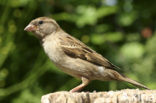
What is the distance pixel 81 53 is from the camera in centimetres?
539

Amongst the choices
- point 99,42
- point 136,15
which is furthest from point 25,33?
point 136,15

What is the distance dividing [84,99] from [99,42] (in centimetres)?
295

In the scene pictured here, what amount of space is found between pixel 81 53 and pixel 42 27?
0.54m

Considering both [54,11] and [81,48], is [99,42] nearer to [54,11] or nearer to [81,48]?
[54,11]

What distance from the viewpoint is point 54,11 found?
283 inches

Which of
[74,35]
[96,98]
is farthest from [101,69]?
[74,35]

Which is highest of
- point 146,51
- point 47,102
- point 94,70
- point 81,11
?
point 81,11

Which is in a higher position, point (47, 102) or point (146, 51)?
point (146, 51)

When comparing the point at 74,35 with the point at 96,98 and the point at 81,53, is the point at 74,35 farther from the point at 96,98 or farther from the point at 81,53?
the point at 96,98

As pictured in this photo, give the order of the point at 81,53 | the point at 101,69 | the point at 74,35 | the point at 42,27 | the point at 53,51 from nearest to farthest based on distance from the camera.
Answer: the point at 53,51 → the point at 101,69 → the point at 81,53 → the point at 42,27 → the point at 74,35

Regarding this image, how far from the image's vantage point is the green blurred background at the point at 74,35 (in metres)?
6.48

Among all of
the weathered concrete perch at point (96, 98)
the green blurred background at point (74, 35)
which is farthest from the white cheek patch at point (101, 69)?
the weathered concrete perch at point (96, 98)

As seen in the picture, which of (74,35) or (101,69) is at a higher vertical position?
(74,35)

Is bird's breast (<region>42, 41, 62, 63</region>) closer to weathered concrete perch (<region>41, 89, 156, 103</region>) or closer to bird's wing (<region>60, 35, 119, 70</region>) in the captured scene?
bird's wing (<region>60, 35, 119, 70</region>)
